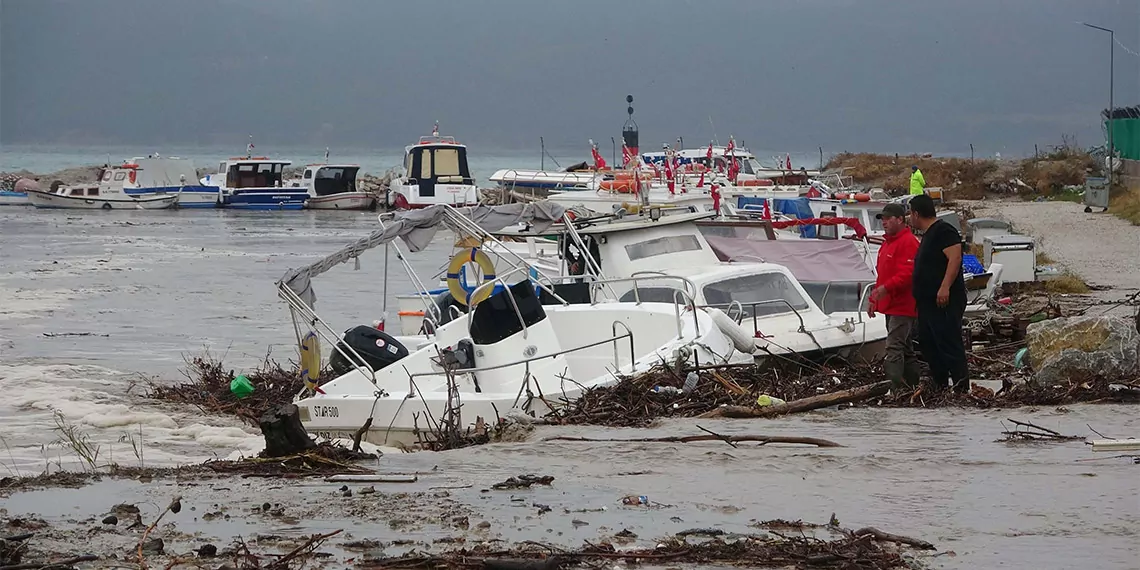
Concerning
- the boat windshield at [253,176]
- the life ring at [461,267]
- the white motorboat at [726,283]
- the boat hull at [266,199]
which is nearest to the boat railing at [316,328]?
the life ring at [461,267]

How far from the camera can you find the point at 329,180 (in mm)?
63812

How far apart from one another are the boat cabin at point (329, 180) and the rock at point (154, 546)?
57766 mm

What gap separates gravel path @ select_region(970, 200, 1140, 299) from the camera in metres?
22.4

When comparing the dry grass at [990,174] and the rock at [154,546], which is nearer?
the rock at [154,546]

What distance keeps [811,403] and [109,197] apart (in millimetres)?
55515

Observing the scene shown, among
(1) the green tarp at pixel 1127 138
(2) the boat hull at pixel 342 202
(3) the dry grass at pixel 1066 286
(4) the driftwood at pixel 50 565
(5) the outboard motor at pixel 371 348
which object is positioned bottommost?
(3) the dry grass at pixel 1066 286

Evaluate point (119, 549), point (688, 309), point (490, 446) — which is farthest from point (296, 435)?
point (688, 309)

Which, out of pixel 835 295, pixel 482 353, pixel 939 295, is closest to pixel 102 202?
pixel 835 295

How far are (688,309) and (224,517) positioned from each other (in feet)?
21.6

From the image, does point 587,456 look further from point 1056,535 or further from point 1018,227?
point 1018,227

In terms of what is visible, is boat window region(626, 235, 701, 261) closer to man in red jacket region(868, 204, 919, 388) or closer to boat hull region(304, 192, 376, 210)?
man in red jacket region(868, 204, 919, 388)

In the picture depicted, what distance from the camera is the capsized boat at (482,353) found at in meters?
11.0

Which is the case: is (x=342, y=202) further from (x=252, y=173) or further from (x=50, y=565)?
(x=50, y=565)

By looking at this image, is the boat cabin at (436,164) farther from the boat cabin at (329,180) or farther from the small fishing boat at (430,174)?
the boat cabin at (329,180)
